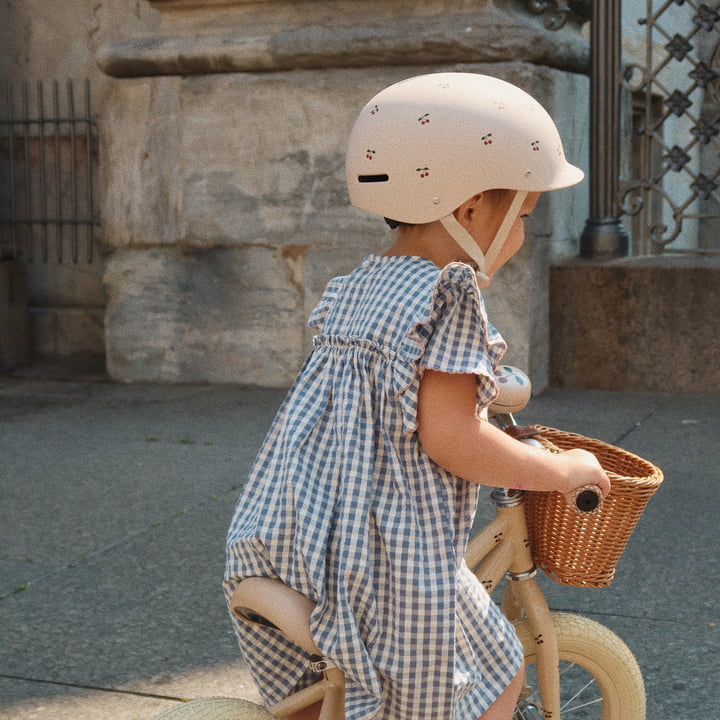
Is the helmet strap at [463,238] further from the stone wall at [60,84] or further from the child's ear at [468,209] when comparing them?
the stone wall at [60,84]

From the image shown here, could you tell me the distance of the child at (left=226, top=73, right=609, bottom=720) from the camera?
1729mm

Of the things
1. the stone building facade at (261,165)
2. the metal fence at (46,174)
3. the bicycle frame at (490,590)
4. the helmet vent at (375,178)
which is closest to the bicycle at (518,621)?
the bicycle frame at (490,590)

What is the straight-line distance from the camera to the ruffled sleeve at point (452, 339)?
1.72 meters

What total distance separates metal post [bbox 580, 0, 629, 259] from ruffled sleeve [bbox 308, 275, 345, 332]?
4.21m

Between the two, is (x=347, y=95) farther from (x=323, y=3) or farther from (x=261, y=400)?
(x=261, y=400)

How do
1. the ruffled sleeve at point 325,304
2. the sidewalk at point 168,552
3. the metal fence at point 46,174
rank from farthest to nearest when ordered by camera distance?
the metal fence at point 46,174 < the sidewalk at point 168,552 < the ruffled sleeve at point 325,304

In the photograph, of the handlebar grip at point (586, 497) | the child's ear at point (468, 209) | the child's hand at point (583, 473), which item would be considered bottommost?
the handlebar grip at point (586, 497)

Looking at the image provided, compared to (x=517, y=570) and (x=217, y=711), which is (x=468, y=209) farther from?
(x=217, y=711)

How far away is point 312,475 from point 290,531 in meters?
0.09

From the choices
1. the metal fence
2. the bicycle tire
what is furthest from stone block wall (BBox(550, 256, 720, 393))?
the bicycle tire

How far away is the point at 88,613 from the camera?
3.11 metres

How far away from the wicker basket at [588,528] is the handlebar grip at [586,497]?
0.06 m

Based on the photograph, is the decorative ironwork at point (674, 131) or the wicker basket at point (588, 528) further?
the decorative ironwork at point (674, 131)

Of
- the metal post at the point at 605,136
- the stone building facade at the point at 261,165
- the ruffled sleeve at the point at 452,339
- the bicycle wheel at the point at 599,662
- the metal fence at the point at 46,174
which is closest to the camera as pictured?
the ruffled sleeve at the point at 452,339
